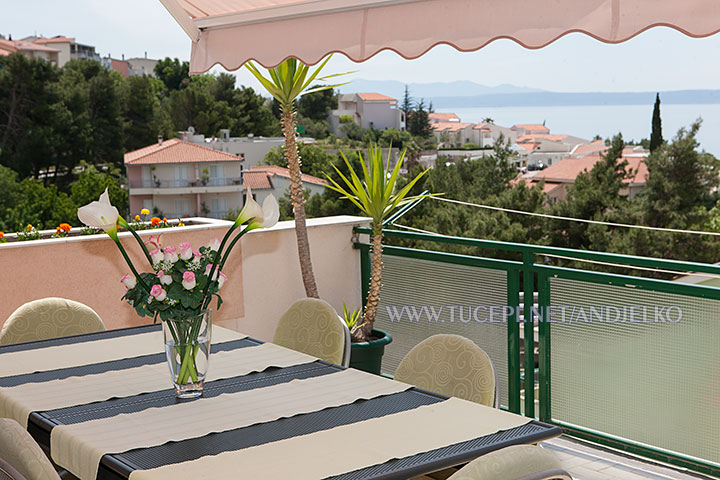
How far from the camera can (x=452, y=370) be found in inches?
99.2

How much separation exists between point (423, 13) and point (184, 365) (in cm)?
Answer: 163

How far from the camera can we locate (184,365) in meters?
2.39

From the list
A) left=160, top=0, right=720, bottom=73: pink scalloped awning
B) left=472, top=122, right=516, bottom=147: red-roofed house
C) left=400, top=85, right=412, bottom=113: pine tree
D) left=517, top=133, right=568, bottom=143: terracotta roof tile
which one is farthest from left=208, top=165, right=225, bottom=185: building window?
left=160, top=0, right=720, bottom=73: pink scalloped awning

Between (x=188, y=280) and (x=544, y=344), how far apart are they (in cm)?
225

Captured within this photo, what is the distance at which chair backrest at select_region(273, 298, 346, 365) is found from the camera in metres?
3.15

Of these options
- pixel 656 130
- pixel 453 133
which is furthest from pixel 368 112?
pixel 656 130

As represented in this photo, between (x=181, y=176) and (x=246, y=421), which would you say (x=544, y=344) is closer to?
(x=246, y=421)

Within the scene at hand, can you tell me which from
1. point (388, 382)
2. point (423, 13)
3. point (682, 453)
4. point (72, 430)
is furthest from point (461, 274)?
point (72, 430)

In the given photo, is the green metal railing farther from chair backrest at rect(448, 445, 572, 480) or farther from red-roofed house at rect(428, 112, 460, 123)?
red-roofed house at rect(428, 112, 460, 123)

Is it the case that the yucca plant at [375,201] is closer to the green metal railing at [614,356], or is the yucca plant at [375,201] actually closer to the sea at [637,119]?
the green metal railing at [614,356]

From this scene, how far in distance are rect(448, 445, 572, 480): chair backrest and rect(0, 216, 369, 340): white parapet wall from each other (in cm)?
360

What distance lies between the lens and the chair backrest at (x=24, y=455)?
5.30 ft

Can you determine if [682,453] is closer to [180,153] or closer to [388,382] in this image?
[388,382]

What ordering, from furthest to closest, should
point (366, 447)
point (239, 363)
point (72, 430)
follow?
1. point (239, 363)
2. point (72, 430)
3. point (366, 447)
